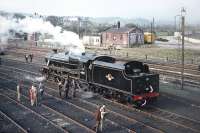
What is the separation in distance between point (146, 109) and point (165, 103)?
2051 millimetres

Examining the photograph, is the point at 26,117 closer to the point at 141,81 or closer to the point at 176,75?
the point at 141,81

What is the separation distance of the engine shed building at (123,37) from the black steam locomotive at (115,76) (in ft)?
133

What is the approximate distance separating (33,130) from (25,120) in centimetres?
185

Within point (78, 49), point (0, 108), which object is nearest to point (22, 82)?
point (78, 49)

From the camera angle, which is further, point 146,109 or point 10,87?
point 10,87

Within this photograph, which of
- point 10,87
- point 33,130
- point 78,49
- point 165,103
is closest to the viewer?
point 33,130

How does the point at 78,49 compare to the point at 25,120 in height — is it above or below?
above

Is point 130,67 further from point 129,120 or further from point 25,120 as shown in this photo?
point 25,120

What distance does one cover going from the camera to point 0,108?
20.0 m

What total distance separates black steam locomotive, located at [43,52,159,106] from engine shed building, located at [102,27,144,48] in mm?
40480

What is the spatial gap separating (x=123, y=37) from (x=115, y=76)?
4625 cm

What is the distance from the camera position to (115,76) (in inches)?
789

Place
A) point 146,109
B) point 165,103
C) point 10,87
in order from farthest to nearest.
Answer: point 10,87
point 165,103
point 146,109

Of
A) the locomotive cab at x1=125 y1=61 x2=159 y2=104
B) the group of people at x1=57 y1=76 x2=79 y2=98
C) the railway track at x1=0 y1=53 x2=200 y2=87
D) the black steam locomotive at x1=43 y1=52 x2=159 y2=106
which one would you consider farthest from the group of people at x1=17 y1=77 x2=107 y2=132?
the railway track at x1=0 y1=53 x2=200 y2=87
